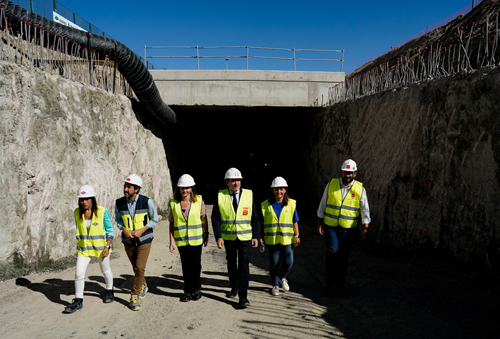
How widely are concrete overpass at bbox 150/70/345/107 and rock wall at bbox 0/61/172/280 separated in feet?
12.5

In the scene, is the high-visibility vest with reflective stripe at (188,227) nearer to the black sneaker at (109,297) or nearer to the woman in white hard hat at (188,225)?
the woman in white hard hat at (188,225)

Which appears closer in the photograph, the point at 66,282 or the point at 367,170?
the point at 66,282

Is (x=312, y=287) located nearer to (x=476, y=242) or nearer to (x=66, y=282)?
(x=476, y=242)

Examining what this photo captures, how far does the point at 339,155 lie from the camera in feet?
33.1

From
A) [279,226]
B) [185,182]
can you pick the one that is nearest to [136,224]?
[185,182]

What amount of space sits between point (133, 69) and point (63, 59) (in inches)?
61.7

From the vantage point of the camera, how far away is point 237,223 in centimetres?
452

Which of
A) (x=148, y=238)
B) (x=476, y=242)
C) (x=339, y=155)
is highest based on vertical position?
(x=339, y=155)

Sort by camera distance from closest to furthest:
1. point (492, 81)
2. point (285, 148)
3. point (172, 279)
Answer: point (492, 81) < point (172, 279) < point (285, 148)

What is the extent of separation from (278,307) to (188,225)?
1652 mm

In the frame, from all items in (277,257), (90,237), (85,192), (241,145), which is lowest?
(277,257)

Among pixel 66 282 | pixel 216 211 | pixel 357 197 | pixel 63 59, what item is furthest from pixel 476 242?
pixel 63 59

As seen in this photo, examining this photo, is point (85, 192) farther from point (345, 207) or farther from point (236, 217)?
point (345, 207)

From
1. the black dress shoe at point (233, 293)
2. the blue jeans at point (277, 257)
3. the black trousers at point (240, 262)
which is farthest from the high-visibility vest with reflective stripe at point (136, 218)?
the blue jeans at point (277, 257)
